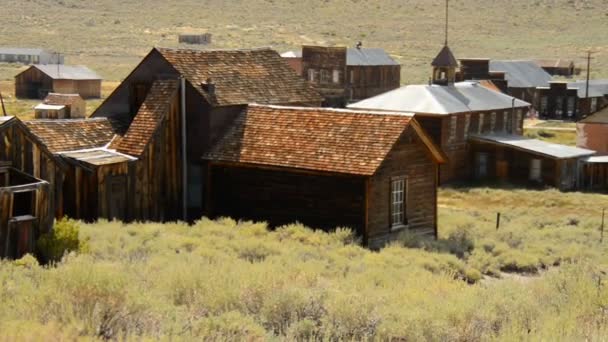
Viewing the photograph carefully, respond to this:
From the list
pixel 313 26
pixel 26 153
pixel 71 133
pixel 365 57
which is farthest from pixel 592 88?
pixel 313 26

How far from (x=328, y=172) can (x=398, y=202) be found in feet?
6.71

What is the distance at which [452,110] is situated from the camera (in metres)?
36.8

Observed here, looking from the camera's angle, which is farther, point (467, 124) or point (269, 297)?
point (467, 124)

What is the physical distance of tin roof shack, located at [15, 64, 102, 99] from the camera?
69625 mm

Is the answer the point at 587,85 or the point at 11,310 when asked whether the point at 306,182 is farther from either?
the point at 587,85

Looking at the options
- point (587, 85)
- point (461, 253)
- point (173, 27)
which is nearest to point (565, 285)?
point (461, 253)

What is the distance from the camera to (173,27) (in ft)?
383

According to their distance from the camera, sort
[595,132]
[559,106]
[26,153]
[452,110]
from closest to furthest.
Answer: [26,153], [452,110], [595,132], [559,106]

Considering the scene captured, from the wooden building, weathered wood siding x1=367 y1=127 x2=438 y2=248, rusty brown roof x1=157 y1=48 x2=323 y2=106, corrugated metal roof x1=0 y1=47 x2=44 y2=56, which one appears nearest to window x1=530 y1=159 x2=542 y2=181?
the wooden building

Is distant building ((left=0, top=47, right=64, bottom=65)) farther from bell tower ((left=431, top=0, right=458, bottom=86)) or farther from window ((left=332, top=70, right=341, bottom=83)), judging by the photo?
bell tower ((left=431, top=0, right=458, bottom=86))

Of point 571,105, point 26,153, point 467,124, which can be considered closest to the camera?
point 26,153

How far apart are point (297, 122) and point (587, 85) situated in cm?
4140

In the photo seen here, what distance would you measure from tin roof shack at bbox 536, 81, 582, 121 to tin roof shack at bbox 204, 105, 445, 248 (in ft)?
134

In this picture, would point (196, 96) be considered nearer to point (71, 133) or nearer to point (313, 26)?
point (71, 133)
